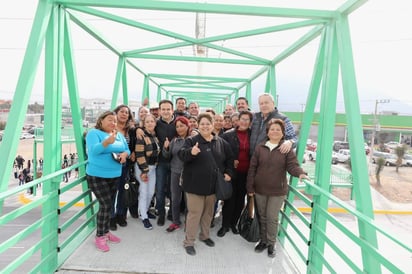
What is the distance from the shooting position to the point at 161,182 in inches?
154

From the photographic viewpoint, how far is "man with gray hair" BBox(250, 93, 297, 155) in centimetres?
333

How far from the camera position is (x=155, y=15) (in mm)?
4344

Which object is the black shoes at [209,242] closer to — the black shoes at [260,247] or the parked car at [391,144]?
the black shoes at [260,247]

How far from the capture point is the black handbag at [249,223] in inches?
137

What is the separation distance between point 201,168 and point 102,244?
148 cm

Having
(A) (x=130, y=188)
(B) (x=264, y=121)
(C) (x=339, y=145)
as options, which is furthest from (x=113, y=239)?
(C) (x=339, y=145)

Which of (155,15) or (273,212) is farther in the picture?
(155,15)

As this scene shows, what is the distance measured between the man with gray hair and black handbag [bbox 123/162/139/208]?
64.9 inches

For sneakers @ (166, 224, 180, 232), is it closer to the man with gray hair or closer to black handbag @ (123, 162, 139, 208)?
black handbag @ (123, 162, 139, 208)

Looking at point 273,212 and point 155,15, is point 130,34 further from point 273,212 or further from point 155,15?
point 273,212

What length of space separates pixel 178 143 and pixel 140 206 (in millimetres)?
1116

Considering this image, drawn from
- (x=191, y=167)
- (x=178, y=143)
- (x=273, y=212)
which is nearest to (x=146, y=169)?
(x=178, y=143)

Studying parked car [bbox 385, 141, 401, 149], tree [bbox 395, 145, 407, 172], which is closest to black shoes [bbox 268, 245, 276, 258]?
tree [bbox 395, 145, 407, 172]

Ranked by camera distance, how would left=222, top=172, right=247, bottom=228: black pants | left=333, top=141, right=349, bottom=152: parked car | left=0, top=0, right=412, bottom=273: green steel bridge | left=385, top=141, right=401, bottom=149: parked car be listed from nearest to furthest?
left=0, top=0, right=412, bottom=273: green steel bridge
left=222, top=172, right=247, bottom=228: black pants
left=385, top=141, right=401, bottom=149: parked car
left=333, top=141, right=349, bottom=152: parked car
